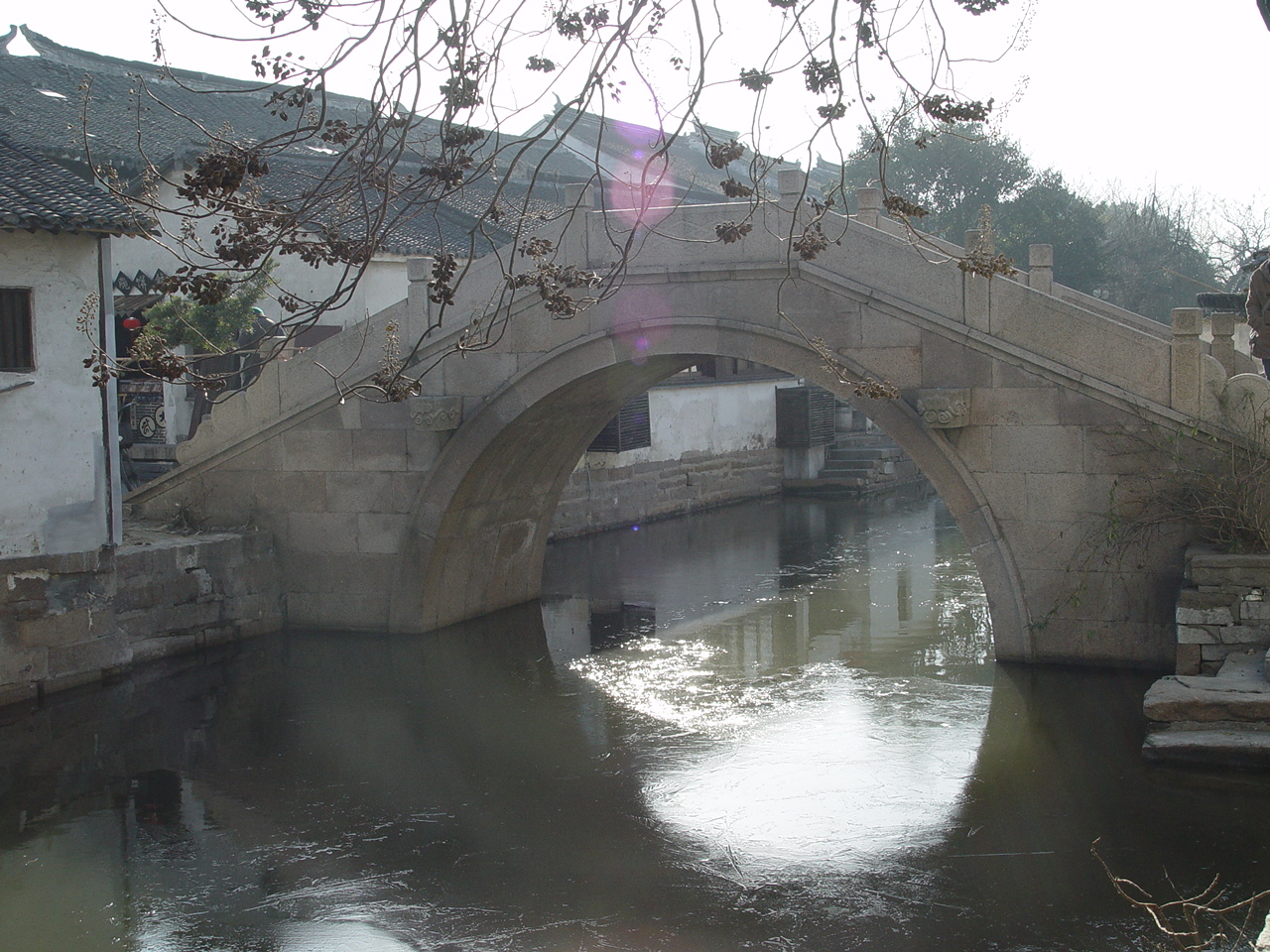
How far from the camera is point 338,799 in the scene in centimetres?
687

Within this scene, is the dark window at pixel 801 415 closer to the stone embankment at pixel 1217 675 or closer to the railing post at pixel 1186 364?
the railing post at pixel 1186 364

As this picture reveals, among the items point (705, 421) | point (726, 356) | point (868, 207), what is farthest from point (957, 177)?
point (726, 356)

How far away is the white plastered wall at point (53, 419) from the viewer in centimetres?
834

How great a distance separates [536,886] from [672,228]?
4968mm

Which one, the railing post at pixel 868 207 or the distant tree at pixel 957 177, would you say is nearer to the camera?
the railing post at pixel 868 207

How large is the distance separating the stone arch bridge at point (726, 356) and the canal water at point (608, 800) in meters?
0.59

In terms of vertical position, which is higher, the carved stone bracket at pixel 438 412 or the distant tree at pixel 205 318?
the distant tree at pixel 205 318

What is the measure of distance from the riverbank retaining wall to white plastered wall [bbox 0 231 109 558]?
6894mm

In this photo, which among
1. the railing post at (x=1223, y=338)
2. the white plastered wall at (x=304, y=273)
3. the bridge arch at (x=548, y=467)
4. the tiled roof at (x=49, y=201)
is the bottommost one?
the bridge arch at (x=548, y=467)

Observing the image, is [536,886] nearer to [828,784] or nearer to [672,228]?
[828,784]

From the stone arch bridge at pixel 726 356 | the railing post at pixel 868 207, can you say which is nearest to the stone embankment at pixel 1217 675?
the stone arch bridge at pixel 726 356

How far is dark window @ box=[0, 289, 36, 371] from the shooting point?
8.38m

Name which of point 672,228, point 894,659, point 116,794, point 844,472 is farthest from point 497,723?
point 844,472

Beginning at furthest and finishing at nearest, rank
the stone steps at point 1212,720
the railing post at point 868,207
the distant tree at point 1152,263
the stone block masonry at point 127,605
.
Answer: the distant tree at point 1152,263, the railing post at point 868,207, the stone block masonry at point 127,605, the stone steps at point 1212,720
